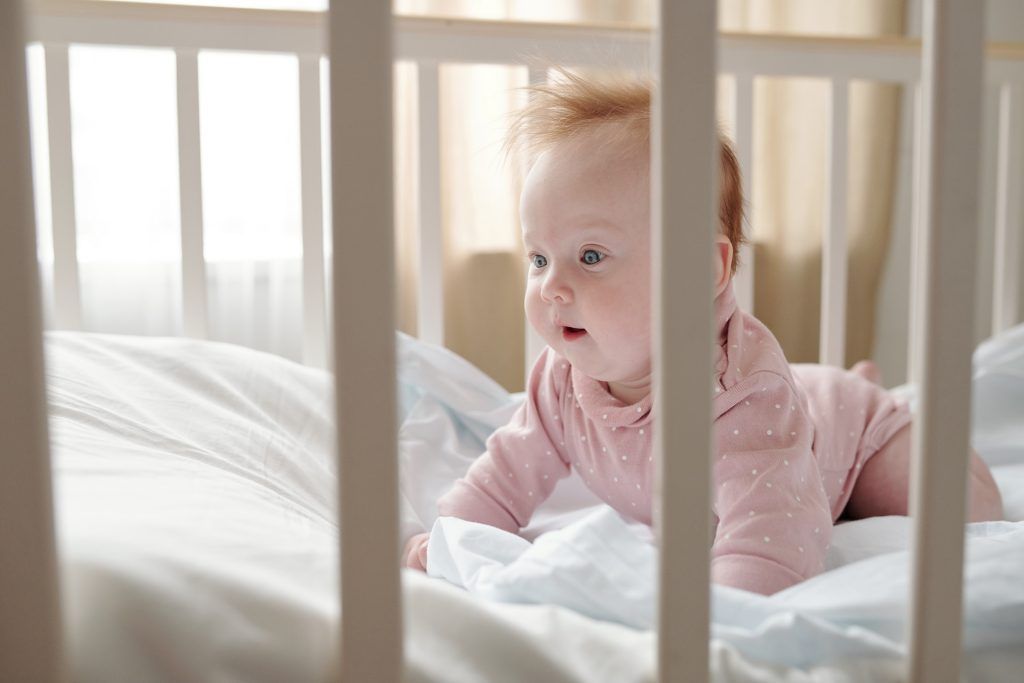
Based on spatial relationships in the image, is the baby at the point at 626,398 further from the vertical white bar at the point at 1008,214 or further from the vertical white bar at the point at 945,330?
the vertical white bar at the point at 1008,214

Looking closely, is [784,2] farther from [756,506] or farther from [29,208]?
[29,208]

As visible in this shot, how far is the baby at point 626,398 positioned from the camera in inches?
27.7

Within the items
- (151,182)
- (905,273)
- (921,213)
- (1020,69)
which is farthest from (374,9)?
(905,273)

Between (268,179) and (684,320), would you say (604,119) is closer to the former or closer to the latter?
(684,320)

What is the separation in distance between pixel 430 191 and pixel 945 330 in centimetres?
82

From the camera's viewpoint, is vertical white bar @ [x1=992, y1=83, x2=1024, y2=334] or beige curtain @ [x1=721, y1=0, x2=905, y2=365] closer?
vertical white bar @ [x1=992, y1=83, x2=1024, y2=334]

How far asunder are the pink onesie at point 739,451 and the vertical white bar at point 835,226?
11.5 inches

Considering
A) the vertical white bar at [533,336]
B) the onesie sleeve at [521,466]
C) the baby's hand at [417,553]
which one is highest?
the vertical white bar at [533,336]

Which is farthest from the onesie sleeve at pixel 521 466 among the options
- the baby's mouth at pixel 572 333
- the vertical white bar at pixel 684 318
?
the vertical white bar at pixel 684 318

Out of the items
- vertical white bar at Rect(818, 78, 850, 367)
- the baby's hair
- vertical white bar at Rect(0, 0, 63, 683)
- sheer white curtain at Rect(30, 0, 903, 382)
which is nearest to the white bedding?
vertical white bar at Rect(0, 0, 63, 683)

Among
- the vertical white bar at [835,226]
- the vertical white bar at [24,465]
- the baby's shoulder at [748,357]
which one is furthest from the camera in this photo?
the vertical white bar at [835,226]

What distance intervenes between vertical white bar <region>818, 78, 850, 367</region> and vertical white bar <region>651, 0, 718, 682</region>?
36.0 inches

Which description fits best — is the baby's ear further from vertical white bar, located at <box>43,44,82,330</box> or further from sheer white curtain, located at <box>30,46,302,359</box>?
sheer white curtain, located at <box>30,46,302,359</box>

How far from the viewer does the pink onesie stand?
679mm
